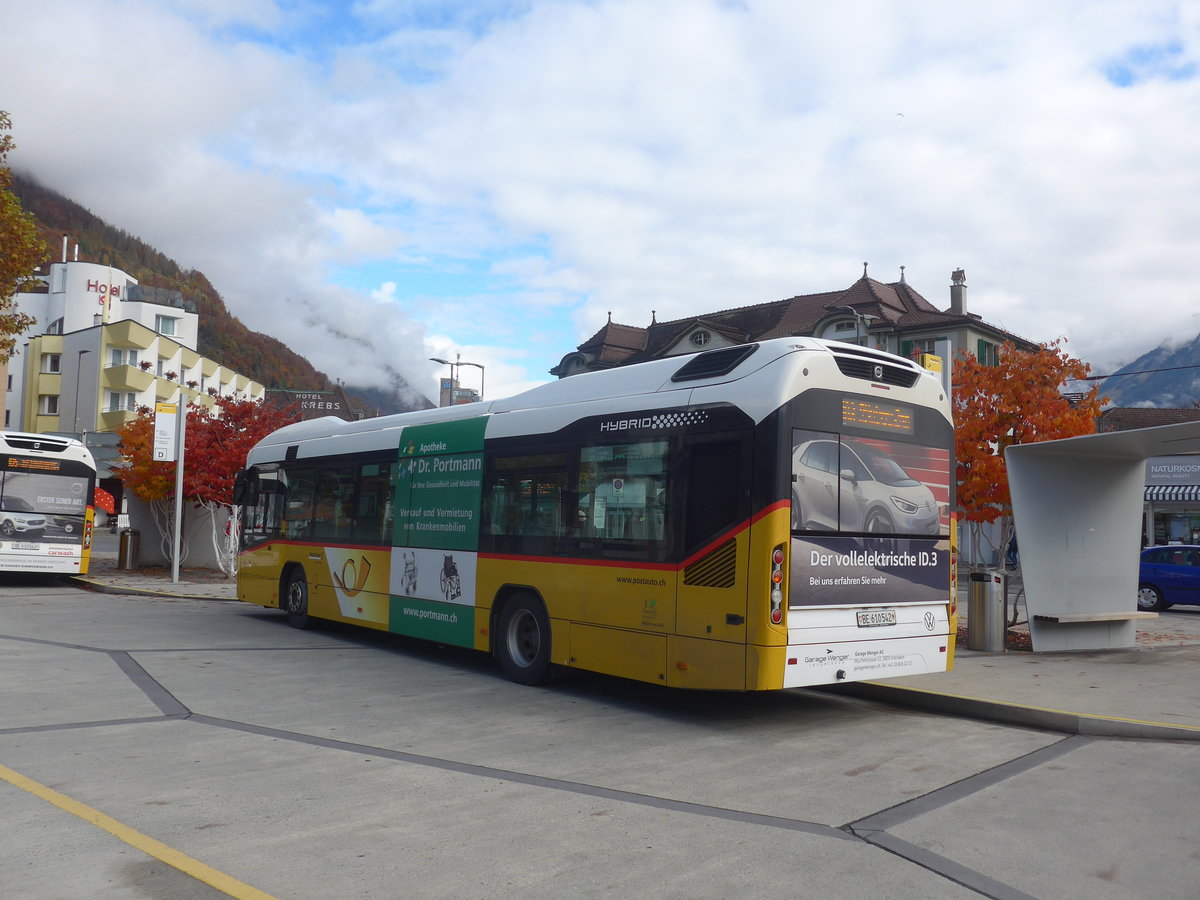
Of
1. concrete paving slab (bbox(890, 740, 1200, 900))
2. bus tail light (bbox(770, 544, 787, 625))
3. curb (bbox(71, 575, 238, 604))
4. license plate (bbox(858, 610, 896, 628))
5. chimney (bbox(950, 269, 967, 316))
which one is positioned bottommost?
curb (bbox(71, 575, 238, 604))

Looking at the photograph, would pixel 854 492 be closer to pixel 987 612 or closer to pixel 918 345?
pixel 987 612

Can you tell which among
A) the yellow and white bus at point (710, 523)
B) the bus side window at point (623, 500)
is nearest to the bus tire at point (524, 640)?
A: the yellow and white bus at point (710, 523)

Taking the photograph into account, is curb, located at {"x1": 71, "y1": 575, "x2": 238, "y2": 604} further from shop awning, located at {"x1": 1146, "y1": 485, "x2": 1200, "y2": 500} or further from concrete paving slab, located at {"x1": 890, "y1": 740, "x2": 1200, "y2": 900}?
shop awning, located at {"x1": 1146, "y1": 485, "x2": 1200, "y2": 500}

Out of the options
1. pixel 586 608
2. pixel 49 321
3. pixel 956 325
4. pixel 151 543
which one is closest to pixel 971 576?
pixel 586 608

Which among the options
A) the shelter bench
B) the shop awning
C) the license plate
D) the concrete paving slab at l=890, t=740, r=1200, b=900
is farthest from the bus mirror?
the shop awning

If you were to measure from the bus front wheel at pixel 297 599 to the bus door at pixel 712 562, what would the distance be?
320 inches

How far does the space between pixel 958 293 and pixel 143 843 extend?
48.6 m

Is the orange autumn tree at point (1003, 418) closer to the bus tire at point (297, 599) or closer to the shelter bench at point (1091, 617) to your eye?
the shelter bench at point (1091, 617)

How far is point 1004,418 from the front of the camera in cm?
1487

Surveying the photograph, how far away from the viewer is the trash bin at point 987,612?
42.8 feet

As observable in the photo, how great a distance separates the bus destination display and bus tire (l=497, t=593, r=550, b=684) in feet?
12.0

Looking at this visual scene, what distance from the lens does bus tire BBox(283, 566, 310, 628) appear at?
1483 cm

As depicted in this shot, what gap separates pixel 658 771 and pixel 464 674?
4743mm

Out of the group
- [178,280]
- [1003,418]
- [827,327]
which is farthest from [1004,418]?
[178,280]
